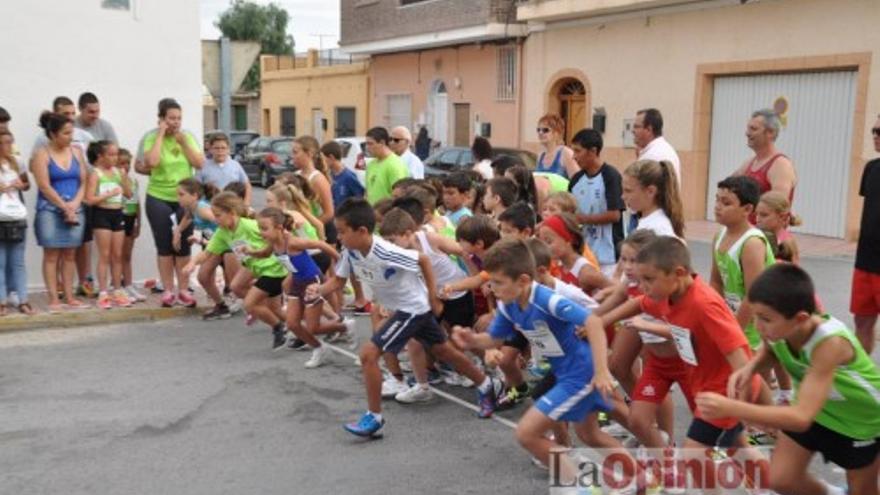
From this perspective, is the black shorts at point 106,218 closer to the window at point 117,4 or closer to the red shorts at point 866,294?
the window at point 117,4

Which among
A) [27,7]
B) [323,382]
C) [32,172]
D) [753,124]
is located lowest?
[323,382]

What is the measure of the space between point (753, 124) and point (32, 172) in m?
6.52

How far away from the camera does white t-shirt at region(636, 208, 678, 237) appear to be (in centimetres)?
503

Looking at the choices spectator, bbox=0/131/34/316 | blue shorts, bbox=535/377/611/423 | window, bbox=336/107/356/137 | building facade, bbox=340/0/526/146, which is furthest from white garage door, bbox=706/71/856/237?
window, bbox=336/107/356/137

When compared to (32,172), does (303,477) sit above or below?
below

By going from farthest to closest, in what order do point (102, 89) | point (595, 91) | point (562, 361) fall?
point (595, 91) < point (102, 89) < point (562, 361)

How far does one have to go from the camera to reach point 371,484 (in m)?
4.68

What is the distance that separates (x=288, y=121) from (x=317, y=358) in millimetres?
30676

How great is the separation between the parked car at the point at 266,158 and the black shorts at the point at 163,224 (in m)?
14.9

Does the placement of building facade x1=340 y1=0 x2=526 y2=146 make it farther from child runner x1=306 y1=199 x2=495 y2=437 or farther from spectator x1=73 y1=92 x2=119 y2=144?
child runner x1=306 y1=199 x2=495 y2=437

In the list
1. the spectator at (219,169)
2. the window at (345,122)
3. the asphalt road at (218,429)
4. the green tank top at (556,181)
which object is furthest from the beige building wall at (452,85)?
the asphalt road at (218,429)

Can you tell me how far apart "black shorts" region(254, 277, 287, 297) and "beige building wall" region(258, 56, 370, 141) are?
77.5ft

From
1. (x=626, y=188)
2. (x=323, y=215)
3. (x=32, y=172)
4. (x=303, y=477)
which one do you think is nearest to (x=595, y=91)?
(x=323, y=215)

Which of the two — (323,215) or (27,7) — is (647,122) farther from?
(27,7)
